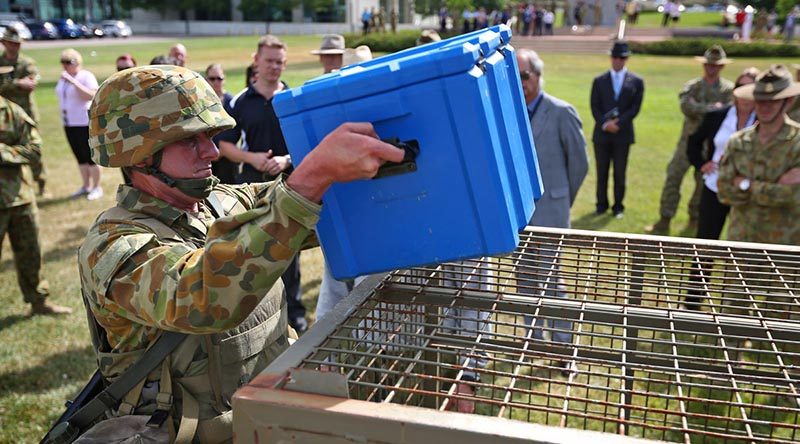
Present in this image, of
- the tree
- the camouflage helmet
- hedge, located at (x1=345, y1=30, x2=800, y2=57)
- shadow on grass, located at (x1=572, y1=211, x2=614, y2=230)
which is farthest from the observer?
the tree

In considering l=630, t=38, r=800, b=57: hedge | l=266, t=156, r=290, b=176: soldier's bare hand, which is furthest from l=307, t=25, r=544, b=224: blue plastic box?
l=630, t=38, r=800, b=57: hedge

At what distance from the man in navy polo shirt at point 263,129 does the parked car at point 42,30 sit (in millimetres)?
55642

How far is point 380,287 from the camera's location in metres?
2.36

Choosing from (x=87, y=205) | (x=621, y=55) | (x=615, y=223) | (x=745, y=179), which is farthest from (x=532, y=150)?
(x=87, y=205)

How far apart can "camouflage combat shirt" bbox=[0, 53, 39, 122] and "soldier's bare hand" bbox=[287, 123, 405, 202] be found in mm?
→ 9108

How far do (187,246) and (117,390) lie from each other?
0.56 meters

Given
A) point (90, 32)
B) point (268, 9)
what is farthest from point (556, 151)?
point (268, 9)

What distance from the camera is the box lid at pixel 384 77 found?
1676 millimetres

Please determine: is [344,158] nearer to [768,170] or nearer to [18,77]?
[768,170]

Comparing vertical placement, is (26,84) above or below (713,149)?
above

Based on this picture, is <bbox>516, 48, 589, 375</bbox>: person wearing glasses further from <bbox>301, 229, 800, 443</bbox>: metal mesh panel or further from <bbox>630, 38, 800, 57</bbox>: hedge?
<bbox>630, 38, 800, 57</bbox>: hedge

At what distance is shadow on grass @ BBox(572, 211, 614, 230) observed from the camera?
9.08 m

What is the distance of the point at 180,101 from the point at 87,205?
29.3 feet

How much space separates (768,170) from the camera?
199 inches
